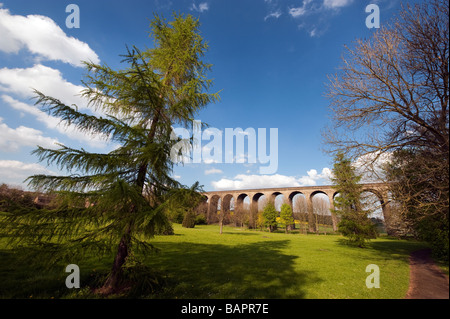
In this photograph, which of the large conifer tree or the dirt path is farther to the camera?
the large conifer tree

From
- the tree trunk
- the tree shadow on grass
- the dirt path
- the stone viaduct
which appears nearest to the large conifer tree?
the tree trunk

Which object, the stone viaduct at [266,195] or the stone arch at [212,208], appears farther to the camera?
the stone arch at [212,208]

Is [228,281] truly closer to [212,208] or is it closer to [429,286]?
[429,286]

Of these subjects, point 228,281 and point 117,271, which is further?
point 228,281

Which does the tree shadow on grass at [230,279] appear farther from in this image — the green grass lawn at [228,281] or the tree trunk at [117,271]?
the tree trunk at [117,271]

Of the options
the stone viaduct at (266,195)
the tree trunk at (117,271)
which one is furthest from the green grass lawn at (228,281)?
the stone viaduct at (266,195)

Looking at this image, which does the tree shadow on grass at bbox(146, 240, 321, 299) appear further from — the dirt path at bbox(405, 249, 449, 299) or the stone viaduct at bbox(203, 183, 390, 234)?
the stone viaduct at bbox(203, 183, 390, 234)

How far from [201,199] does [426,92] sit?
6558 millimetres

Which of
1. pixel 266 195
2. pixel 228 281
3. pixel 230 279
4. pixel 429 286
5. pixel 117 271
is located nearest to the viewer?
pixel 429 286

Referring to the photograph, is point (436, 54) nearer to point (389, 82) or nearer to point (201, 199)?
point (389, 82)

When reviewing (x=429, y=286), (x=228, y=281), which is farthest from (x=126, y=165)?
(x=429, y=286)

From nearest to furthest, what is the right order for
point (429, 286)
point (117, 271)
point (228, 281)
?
point (429, 286) < point (117, 271) < point (228, 281)

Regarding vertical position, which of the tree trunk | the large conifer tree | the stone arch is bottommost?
the stone arch

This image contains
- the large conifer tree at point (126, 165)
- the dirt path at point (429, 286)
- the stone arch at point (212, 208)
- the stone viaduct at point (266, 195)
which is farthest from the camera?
the stone arch at point (212, 208)
